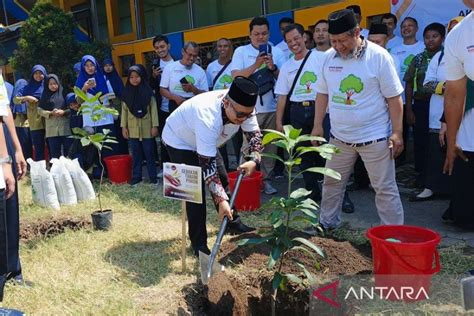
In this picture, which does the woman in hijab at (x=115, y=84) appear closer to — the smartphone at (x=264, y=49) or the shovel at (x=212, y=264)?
the smartphone at (x=264, y=49)

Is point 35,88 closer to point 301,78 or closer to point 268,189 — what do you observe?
point 268,189

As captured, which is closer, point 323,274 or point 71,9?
point 323,274

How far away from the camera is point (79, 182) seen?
524cm

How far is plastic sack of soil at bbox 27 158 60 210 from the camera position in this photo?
497 centimetres

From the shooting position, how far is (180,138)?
338 cm

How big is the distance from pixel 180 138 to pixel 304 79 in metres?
1.64

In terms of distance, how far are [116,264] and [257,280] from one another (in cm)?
115

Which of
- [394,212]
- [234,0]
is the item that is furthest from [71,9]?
[394,212]

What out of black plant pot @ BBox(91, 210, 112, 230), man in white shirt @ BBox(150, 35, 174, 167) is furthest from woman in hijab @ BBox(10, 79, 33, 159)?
black plant pot @ BBox(91, 210, 112, 230)

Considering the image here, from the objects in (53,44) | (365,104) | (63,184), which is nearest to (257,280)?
(365,104)

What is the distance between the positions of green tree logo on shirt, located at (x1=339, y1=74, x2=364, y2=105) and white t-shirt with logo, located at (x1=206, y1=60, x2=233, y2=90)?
7.72ft

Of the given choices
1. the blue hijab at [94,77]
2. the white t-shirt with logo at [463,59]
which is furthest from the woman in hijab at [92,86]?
the white t-shirt with logo at [463,59]

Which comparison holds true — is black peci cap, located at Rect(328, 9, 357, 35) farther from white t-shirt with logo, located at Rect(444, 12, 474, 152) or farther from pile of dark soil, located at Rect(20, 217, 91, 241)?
pile of dark soil, located at Rect(20, 217, 91, 241)

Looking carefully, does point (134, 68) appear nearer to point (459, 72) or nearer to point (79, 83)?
point (79, 83)
